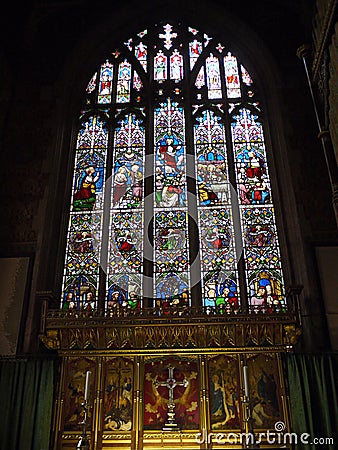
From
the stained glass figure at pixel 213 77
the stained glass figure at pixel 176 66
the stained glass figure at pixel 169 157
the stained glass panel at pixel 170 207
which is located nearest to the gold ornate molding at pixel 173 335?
the stained glass panel at pixel 170 207

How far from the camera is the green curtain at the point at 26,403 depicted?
7039mm

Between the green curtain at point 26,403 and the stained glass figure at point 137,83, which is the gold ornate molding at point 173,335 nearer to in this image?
the green curtain at point 26,403

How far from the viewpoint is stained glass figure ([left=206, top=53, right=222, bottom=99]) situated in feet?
35.0

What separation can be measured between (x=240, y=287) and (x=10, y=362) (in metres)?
3.55

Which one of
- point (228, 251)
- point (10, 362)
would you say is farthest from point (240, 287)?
point (10, 362)

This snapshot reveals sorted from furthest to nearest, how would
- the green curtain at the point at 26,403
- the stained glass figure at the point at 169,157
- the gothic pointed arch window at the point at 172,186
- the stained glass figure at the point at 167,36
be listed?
the stained glass figure at the point at 167,36
the stained glass figure at the point at 169,157
the gothic pointed arch window at the point at 172,186
the green curtain at the point at 26,403

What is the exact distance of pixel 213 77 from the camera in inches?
430

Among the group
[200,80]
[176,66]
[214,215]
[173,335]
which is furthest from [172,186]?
[173,335]

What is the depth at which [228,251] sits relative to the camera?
890 cm

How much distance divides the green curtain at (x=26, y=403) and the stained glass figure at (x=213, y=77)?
5.97 m

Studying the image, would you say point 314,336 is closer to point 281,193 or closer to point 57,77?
point 281,193

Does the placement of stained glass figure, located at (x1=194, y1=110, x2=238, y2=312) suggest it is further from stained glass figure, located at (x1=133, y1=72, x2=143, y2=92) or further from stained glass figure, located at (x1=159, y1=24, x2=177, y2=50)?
stained glass figure, located at (x1=159, y1=24, x2=177, y2=50)

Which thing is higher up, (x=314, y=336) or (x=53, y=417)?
(x=314, y=336)

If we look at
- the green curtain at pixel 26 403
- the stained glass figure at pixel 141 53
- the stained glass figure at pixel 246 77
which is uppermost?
the stained glass figure at pixel 141 53
